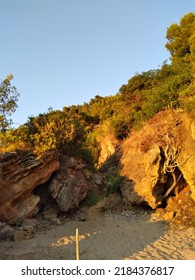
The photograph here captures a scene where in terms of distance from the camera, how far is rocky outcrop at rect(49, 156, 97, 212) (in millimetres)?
13977

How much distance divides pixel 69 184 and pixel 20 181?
2484mm

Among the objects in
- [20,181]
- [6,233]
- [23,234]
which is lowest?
[23,234]

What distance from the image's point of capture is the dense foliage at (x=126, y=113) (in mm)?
14219

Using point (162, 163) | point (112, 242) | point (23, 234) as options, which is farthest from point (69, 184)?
point (162, 163)

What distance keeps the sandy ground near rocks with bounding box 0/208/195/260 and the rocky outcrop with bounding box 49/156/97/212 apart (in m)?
1.03

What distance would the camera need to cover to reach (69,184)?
14406mm

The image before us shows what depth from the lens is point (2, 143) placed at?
12977 millimetres

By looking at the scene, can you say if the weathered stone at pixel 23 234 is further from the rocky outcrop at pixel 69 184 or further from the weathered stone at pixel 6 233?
the rocky outcrop at pixel 69 184

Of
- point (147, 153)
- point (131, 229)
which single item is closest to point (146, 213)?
point (131, 229)

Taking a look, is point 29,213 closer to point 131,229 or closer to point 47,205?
point 47,205

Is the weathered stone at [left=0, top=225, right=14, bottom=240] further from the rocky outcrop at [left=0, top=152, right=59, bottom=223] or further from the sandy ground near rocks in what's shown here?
the rocky outcrop at [left=0, top=152, right=59, bottom=223]

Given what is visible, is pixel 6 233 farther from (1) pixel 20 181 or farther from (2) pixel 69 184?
(2) pixel 69 184

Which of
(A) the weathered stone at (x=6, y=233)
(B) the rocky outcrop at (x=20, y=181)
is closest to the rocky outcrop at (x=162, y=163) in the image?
(B) the rocky outcrop at (x=20, y=181)
